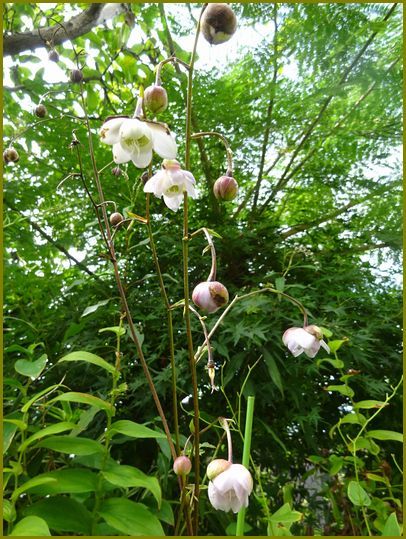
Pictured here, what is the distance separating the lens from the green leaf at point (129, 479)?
491mm

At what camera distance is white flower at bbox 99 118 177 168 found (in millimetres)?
394

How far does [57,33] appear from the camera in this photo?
143cm

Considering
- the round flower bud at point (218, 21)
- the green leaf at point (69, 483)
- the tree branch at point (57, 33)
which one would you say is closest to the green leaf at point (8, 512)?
the green leaf at point (69, 483)

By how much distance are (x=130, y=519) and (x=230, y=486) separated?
0.16m

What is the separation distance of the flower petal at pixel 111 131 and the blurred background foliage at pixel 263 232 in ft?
1.56

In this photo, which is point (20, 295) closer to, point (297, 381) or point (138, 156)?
point (297, 381)

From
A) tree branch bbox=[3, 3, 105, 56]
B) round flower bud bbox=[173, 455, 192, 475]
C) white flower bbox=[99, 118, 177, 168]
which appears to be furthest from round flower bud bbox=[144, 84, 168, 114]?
tree branch bbox=[3, 3, 105, 56]

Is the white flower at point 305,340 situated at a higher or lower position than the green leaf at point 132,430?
higher

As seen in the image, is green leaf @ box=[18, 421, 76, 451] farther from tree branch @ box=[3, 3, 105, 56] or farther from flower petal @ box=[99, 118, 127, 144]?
tree branch @ box=[3, 3, 105, 56]

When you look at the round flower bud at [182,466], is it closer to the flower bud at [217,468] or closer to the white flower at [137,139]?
the flower bud at [217,468]

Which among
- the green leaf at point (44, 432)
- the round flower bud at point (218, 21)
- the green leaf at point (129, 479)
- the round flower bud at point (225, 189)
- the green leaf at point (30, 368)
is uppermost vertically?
the round flower bud at point (218, 21)

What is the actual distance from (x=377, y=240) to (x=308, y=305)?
408 millimetres

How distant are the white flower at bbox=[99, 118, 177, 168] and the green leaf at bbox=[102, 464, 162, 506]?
0.33 m

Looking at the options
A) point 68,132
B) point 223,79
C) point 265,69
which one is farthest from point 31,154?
point 265,69
